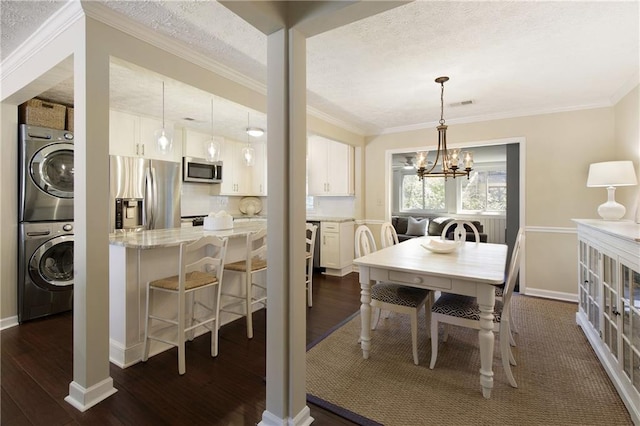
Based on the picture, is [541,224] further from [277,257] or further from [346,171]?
[277,257]

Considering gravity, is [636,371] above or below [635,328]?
below

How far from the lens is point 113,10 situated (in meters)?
1.82

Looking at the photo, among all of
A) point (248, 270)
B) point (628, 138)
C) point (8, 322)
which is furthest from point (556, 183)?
point (8, 322)

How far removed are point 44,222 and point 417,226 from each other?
6478mm

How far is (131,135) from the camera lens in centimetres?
386

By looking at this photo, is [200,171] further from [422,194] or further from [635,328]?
[422,194]

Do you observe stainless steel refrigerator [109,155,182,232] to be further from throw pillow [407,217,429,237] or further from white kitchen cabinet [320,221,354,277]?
throw pillow [407,217,429,237]

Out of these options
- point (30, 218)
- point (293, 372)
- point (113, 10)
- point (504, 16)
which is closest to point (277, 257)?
point (293, 372)

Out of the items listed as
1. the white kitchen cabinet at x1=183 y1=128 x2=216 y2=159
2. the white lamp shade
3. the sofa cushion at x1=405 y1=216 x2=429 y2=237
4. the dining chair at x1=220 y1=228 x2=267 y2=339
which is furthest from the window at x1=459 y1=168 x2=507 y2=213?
the dining chair at x1=220 y1=228 x2=267 y2=339

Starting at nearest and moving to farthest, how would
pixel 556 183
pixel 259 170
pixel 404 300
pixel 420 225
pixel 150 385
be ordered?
pixel 150 385 → pixel 404 300 → pixel 556 183 → pixel 259 170 → pixel 420 225

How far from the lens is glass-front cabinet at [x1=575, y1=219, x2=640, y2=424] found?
1.70 m

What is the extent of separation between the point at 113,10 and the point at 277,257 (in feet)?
5.78

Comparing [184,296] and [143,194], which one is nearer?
[184,296]

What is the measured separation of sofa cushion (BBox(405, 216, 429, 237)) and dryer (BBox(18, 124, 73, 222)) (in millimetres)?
6210
